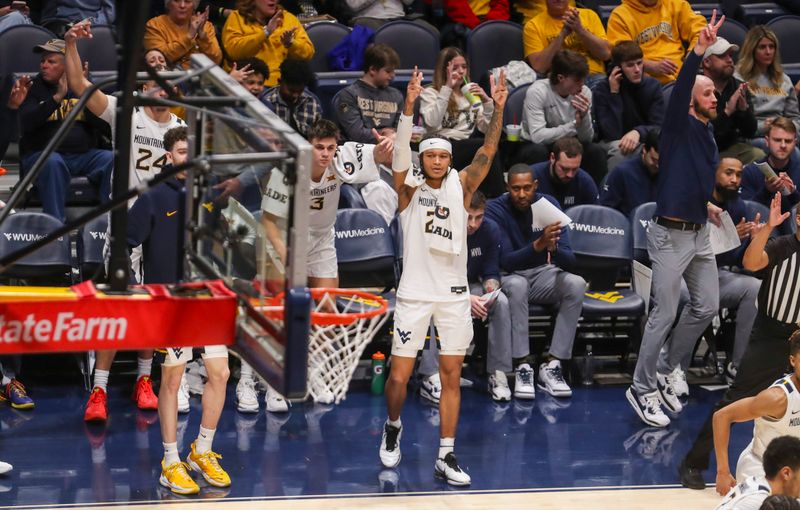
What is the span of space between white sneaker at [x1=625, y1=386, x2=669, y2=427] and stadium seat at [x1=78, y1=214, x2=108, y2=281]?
3.87 metres

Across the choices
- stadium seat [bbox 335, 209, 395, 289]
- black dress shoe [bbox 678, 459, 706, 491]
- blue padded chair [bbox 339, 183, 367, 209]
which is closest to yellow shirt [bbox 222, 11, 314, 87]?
blue padded chair [bbox 339, 183, 367, 209]

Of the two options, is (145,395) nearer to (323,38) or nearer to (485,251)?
(485,251)

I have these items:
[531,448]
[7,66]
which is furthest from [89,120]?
[531,448]

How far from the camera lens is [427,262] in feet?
25.1

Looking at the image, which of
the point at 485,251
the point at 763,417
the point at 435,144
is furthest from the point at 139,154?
the point at 763,417

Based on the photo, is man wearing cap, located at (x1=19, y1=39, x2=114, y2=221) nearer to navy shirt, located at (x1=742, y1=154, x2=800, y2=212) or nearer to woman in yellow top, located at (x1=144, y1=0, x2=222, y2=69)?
woman in yellow top, located at (x1=144, y1=0, x2=222, y2=69)

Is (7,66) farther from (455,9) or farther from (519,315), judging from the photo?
(519,315)

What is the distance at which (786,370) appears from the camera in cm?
754

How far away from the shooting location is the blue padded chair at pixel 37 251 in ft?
28.5

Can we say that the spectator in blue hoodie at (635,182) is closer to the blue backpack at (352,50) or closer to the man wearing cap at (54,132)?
the blue backpack at (352,50)

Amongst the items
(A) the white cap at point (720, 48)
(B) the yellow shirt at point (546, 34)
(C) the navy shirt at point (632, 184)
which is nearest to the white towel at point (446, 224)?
(C) the navy shirt at point (632, 184)

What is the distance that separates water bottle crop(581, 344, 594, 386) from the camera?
31.5 feet

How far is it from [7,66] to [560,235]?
4803 mm

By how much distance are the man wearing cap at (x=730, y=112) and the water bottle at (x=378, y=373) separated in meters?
3.57
